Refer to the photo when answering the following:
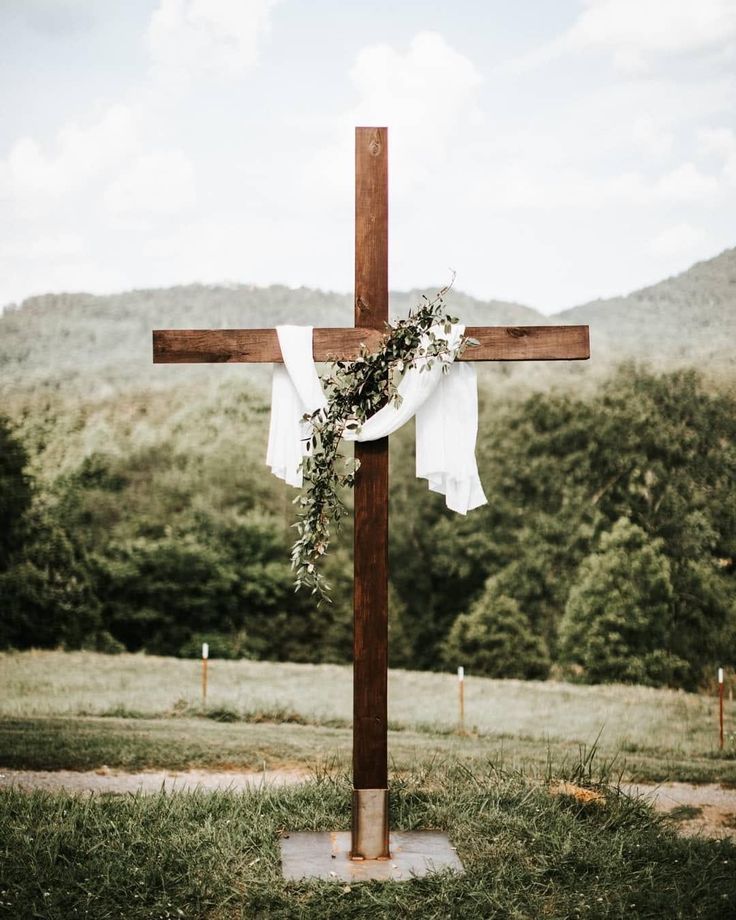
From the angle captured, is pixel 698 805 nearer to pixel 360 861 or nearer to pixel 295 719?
pixel 360 861

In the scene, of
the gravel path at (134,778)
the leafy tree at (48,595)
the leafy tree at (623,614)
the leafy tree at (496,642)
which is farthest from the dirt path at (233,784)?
the leafy tree at (48,595)

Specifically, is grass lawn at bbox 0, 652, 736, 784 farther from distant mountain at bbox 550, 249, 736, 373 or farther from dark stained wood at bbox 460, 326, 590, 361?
distant mountain at bbox 550, 249, 736, 373

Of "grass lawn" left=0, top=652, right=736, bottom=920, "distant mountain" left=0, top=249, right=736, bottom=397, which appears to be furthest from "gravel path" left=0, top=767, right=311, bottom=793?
"distant mountain" left=0, top=249, right=736, bottom=397

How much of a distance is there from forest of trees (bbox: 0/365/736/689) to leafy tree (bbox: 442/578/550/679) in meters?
0.02

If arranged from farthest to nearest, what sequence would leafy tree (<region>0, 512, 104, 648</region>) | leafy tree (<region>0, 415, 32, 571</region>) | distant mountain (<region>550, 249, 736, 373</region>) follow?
1. distant mountain (<region>550, 249, 736, 373</region>)
2. leafy tree (<region>0, 415, 32, 571</region>)
3. leafy tree (<region>0, 512, 104, 648</region>)

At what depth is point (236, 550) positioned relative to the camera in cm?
1356

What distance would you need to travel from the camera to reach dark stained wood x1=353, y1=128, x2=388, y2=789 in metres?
4.80

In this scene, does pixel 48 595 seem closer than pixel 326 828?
No

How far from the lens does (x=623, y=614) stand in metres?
12.3

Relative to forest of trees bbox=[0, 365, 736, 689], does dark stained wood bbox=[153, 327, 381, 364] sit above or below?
above

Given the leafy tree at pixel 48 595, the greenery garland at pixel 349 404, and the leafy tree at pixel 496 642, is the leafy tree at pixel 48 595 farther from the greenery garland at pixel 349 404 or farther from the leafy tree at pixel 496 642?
the greenery garland at pixel 349 404

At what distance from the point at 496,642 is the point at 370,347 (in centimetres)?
857

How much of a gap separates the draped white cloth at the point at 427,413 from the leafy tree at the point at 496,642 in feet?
26.5

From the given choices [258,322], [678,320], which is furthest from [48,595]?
[678,320]
